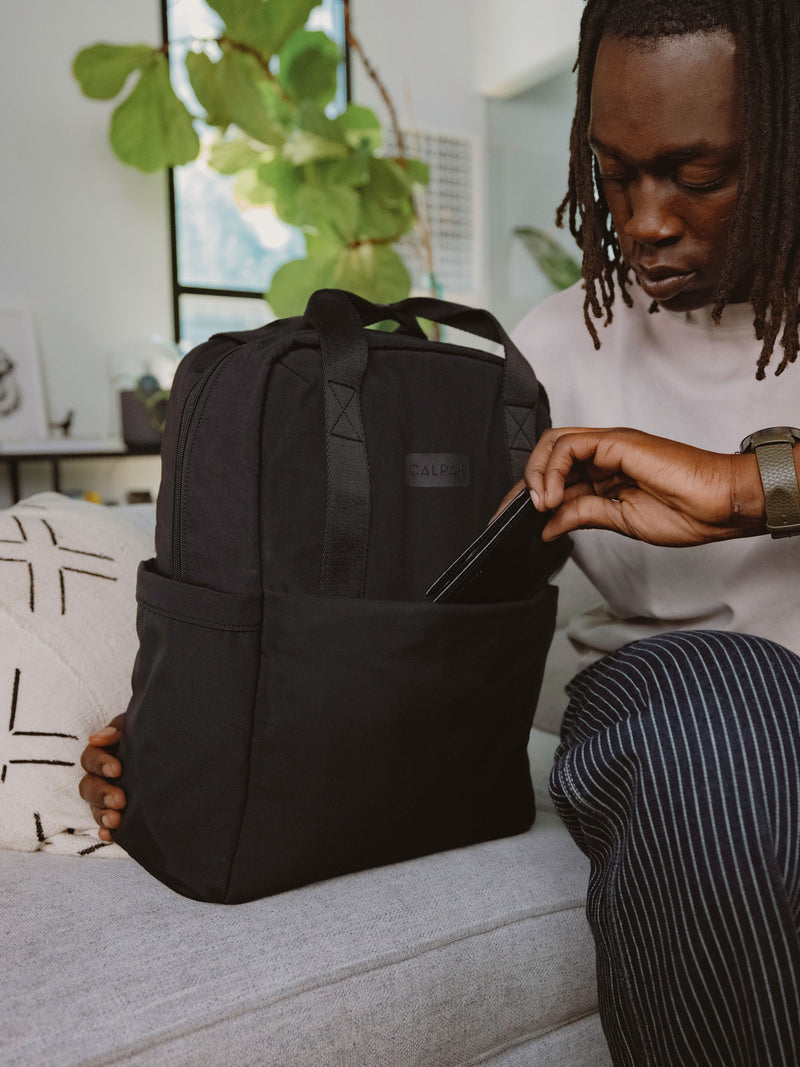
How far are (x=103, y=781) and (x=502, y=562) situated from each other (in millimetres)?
381

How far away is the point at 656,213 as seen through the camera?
2.50ft

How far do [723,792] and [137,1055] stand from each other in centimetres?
39

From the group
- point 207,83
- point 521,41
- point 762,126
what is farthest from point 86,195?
point 762,126

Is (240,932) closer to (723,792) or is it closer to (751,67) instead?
(723,792)

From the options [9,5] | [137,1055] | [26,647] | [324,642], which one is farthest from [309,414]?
[9,5]

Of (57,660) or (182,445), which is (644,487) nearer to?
(182,445)

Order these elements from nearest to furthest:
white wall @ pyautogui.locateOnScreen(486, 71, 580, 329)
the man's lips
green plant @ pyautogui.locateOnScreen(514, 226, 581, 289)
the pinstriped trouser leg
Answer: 1. the pinstriped trouser leg
2. the man's lips
3. green plant @ pyautogui.locateOnScreen(514, 226, 581, 289)
4. white wall @ pyautogui.locateOnScreen(486, 71, 580, 329)

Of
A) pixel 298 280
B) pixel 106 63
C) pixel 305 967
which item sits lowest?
pixel 305 967

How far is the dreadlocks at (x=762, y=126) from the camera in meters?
0.72

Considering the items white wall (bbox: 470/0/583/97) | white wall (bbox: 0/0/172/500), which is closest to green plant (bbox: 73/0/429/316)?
white wall (bbox: 0/0/172/500)

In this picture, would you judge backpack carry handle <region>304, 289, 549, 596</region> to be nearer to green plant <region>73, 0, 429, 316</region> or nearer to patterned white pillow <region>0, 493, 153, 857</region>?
patterned white pillow <region>0, 493, 153, 857</region>

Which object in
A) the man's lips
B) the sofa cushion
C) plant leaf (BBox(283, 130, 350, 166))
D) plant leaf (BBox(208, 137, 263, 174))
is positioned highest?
plant leaf (BBox(208, 137, 263, 174))

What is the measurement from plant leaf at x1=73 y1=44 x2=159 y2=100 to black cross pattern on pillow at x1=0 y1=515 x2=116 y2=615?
186 centimetres

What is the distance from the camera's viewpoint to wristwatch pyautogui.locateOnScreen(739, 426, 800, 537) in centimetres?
68
